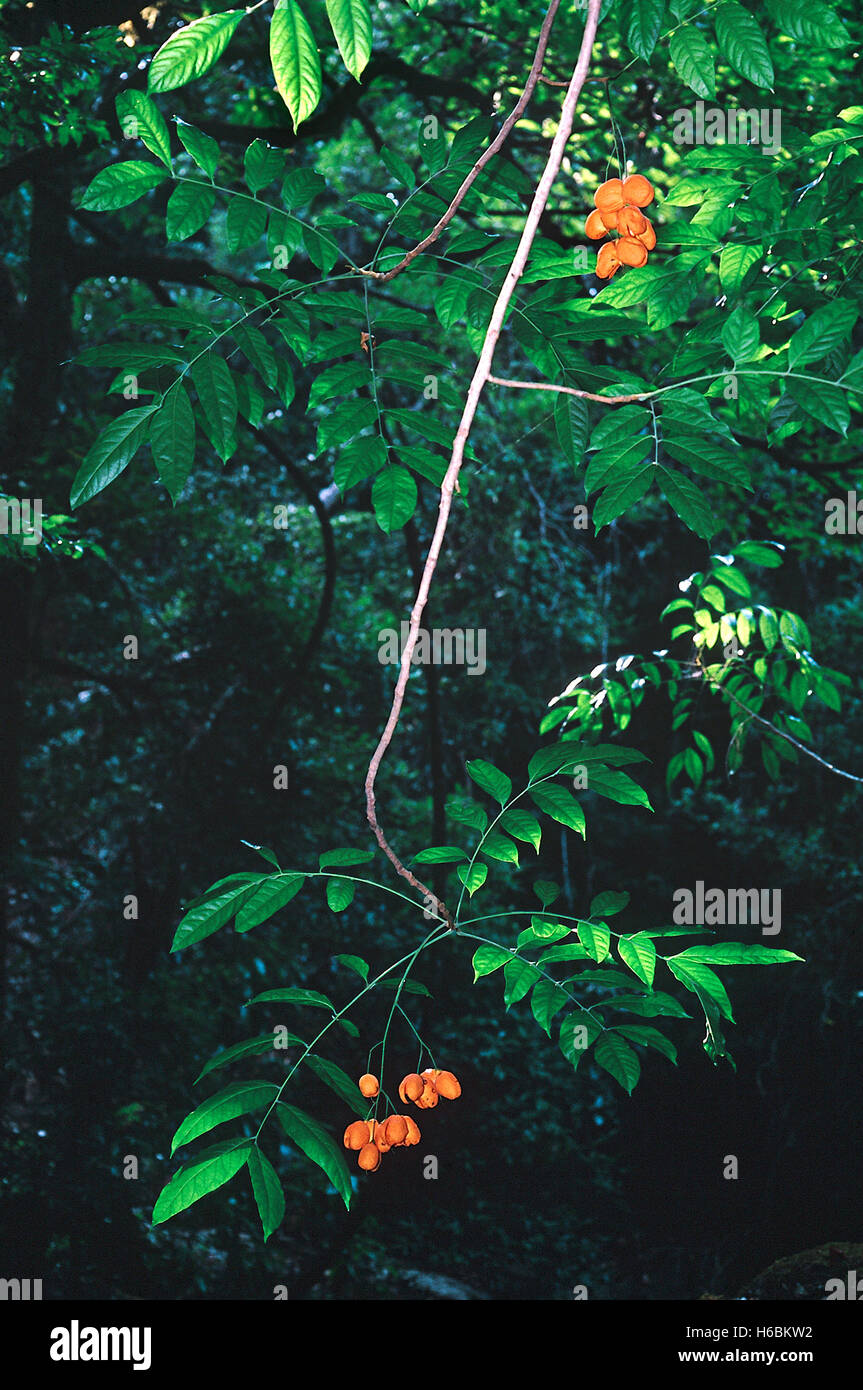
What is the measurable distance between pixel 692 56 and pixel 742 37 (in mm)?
55

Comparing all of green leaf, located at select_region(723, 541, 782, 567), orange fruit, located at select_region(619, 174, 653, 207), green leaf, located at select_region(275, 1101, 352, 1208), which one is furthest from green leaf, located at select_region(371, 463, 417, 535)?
green leaf, located at select_region(723, 541, 782, 567)

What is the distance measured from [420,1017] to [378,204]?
3.34 metres

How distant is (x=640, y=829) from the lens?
515cm

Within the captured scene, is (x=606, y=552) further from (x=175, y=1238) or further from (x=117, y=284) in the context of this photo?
(x=175, y=1238)

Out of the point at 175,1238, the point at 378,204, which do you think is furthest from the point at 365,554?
the point at 378,204

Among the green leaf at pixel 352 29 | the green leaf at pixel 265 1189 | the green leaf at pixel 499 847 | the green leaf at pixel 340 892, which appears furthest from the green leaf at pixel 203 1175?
the green leaf at pixel 352 29

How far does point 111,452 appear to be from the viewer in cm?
105

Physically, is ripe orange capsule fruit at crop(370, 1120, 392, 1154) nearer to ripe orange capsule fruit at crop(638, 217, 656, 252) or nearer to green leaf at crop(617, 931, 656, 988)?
green leaf at crop(617, 931, 656, 988)

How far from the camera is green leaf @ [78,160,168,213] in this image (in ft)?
3.33

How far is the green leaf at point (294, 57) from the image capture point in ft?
2.22

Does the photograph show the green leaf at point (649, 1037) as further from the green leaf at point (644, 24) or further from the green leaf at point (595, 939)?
the green leaf at point (644, 24)

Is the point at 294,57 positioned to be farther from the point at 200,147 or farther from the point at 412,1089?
the point at 412,1089

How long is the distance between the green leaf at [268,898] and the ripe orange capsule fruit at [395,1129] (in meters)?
0.23

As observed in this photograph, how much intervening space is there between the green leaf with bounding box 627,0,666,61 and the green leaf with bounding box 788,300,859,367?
0.26 metres
